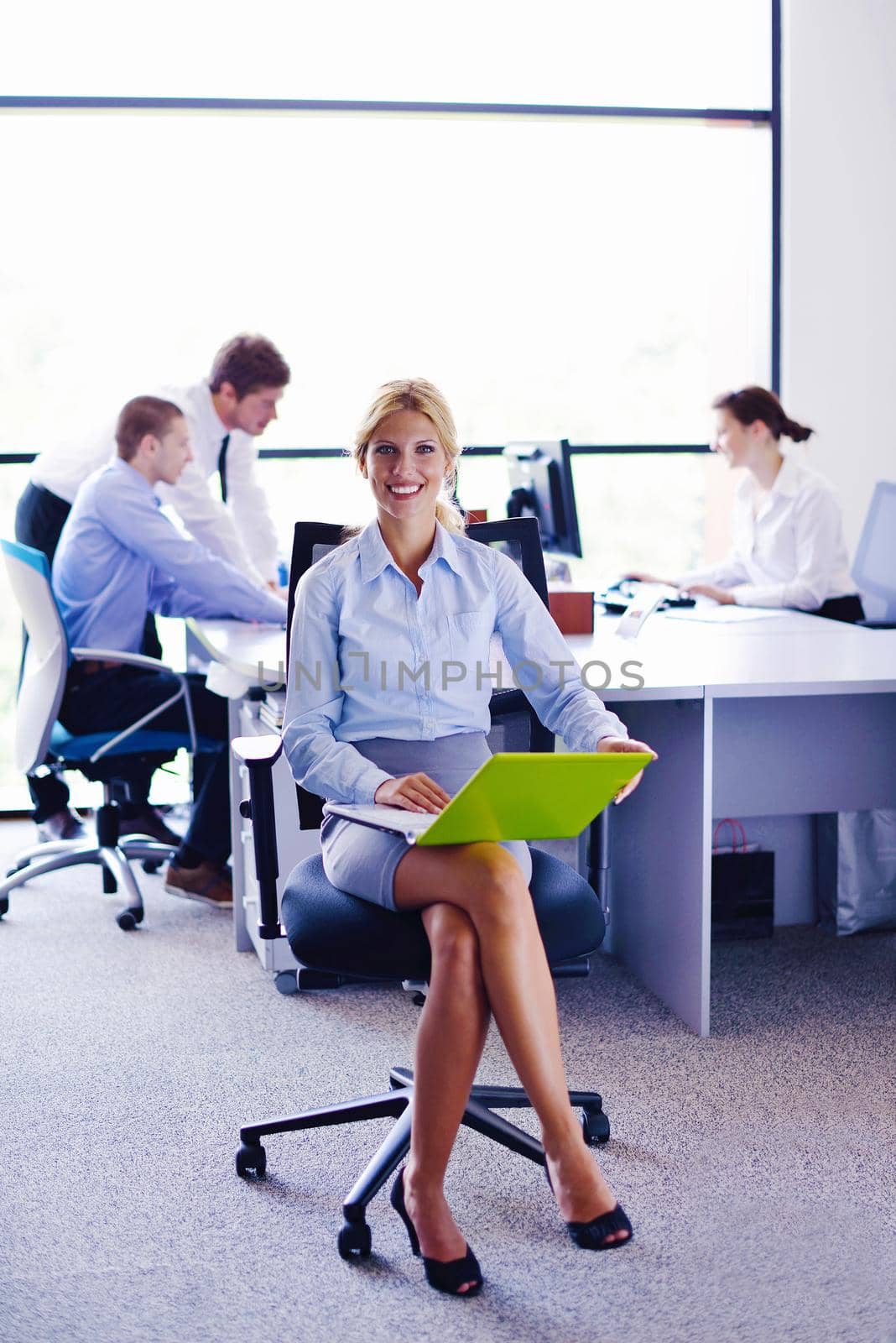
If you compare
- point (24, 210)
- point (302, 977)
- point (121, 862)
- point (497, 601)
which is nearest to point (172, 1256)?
point (302, 977)

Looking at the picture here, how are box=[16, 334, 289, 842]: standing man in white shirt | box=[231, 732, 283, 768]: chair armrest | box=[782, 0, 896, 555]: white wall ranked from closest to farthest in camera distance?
box=[231, 732, 283, 768]: chair armrest
box=[16, 334, 289, 842]: standing man in white shirt
box=[782, 0, 896, 555]: white wall

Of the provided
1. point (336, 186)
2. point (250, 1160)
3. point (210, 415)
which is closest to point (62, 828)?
point (210, 415)

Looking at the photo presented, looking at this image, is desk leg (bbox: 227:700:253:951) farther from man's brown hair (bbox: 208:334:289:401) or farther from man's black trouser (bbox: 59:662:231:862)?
man's brown hair (bbox: 208:334:289:401)

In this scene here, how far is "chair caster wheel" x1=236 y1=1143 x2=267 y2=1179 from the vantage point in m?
2.23

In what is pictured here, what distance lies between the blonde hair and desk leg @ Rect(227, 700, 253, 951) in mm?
1204

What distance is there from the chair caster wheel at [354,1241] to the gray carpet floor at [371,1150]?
0.08 ft

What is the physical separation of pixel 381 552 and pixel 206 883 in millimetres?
1758

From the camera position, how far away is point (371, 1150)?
7.67ft

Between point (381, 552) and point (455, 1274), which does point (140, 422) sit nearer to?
point (381, 552)

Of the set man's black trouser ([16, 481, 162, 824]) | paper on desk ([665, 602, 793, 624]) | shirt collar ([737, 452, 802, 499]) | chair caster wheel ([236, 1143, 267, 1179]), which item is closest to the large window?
man's black trouser ([16, 481, 162, 824])

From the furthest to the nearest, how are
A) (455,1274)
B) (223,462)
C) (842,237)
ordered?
(842,237)
(223,462)
(455,1274)

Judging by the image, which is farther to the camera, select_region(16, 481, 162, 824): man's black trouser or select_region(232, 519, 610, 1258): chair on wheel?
select_region(16, 481, 162, 824): man's black trouser

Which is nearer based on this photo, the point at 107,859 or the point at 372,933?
the point at 372,933

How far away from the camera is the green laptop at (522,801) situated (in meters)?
1.70
